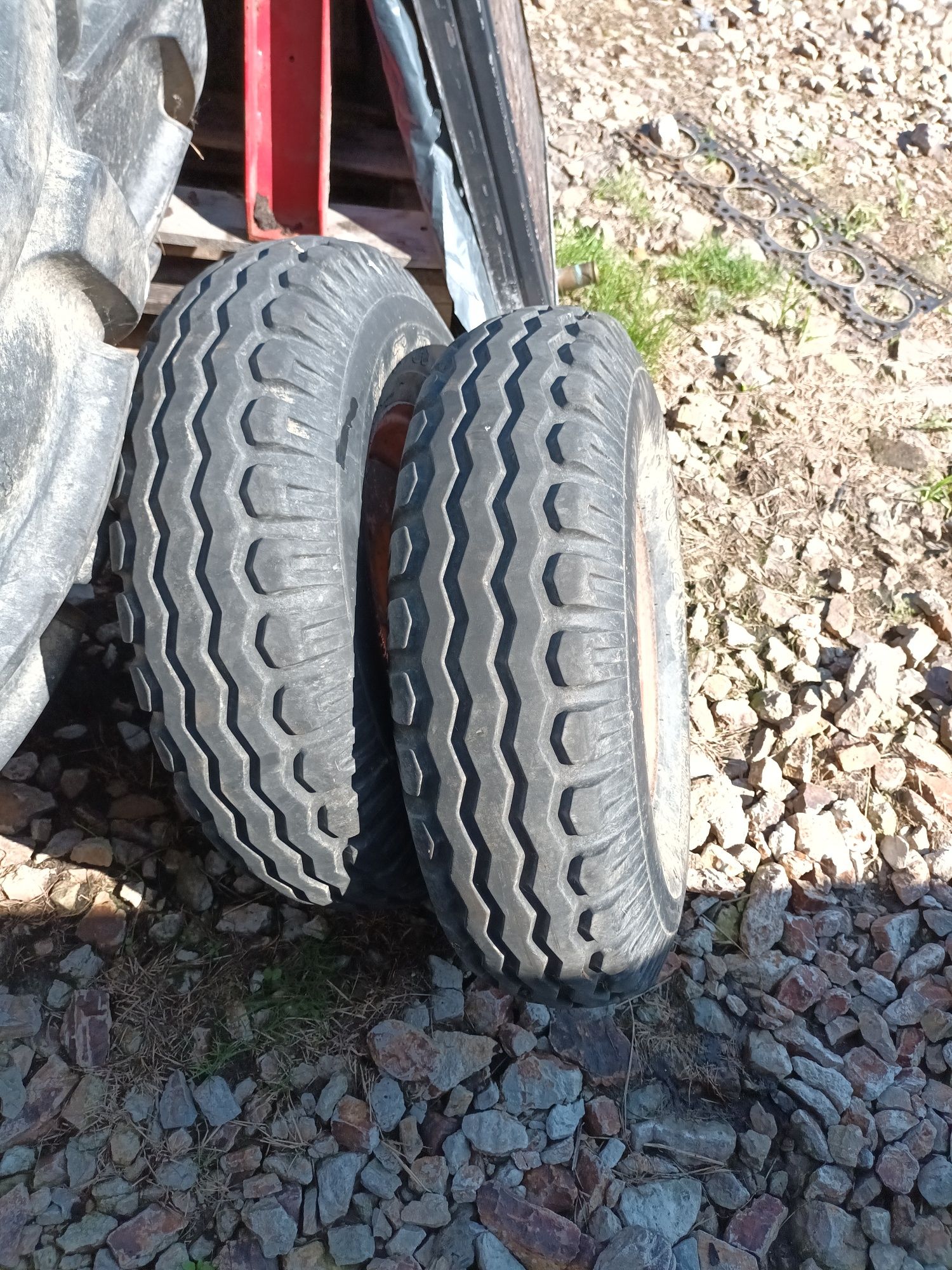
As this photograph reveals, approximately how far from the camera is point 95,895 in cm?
225

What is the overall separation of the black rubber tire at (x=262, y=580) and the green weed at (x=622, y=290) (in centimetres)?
214

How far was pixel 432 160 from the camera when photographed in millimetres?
2867

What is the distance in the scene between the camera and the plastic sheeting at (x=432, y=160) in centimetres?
265

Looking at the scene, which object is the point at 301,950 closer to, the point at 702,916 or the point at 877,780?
the point at 702,916

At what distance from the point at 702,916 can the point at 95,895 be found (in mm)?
1378

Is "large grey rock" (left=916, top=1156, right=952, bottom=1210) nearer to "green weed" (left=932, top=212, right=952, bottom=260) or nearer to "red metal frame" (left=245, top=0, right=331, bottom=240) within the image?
"red metal frame" (left=245, top=0, right=331, bottom=240)

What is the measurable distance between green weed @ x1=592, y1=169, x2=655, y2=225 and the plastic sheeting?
161cm

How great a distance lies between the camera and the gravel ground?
191 cm

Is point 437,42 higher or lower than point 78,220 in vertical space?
higher

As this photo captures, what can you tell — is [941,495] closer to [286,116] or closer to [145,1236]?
[286,116]

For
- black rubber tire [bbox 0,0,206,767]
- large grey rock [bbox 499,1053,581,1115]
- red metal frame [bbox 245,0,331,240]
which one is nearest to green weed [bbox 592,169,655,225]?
red metal frame [bbox 245,0,331,240]

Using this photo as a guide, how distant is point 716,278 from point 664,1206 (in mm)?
3477

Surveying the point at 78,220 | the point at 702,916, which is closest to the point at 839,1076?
the point at 702,916

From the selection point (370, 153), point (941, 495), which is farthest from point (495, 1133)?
point (370, 153)
